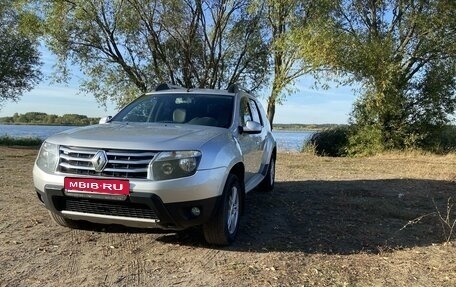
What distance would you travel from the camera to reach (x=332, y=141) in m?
25.9

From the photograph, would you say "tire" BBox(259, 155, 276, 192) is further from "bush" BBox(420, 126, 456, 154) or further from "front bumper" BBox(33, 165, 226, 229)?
"bush" BBox(420, 126, 456, 154)

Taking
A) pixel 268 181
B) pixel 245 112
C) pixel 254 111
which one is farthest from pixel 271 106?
pixel 245 112

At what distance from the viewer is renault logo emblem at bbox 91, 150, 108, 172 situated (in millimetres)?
4477

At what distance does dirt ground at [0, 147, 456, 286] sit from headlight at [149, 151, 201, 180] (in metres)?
0.87

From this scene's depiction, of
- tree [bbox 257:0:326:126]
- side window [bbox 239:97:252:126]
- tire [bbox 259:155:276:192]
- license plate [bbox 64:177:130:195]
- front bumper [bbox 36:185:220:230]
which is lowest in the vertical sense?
tire [bbox 259:155:276:192]

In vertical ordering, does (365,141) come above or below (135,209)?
below

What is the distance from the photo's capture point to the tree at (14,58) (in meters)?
22.5

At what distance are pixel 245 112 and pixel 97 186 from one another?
285 centimetres

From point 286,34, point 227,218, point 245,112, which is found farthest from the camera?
point 286,34

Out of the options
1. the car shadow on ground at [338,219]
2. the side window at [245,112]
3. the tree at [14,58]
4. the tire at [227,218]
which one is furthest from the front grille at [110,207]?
the tree at [14,58]

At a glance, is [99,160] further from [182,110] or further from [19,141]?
[19,141]

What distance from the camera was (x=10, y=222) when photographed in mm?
5957

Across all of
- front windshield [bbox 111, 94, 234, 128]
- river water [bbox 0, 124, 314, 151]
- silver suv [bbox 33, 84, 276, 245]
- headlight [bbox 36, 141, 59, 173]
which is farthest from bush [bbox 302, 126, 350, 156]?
headlight [bbox 36, 141, 59, 173]

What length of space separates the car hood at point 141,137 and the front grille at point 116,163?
6 centimetres
